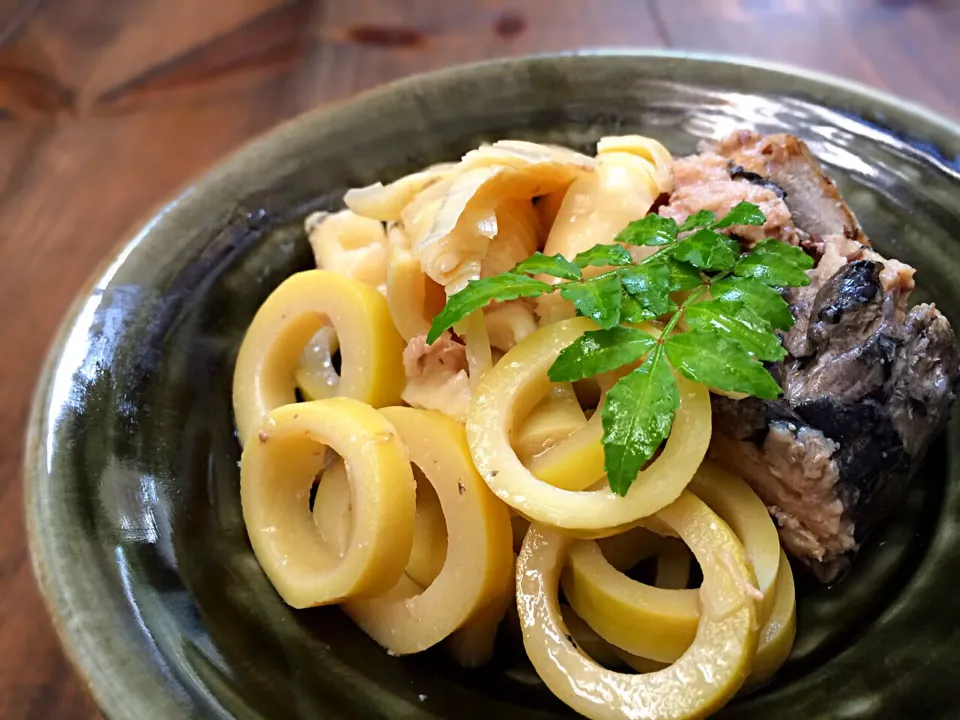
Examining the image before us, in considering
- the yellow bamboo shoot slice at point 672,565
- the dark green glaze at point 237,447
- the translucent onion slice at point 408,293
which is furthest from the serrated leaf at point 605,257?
the dark green glaze at point 237,447

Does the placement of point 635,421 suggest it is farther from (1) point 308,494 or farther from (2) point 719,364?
(1) point 308,494

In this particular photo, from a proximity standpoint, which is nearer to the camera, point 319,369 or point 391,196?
point 391,196

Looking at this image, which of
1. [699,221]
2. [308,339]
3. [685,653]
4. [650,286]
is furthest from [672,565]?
[308,339]

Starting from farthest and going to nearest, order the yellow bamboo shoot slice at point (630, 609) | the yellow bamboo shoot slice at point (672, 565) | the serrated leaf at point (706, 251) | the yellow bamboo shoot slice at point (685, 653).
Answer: the yellow bamboo shoot slice at point (672, 565)
the serrated leaf at point (706, 251)
the yellow bamboo shoot slice at point (630, 609)
the yellow bamboo shoot slice at point (685, 653)

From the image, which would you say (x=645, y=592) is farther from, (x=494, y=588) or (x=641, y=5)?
(x=641, y=5)

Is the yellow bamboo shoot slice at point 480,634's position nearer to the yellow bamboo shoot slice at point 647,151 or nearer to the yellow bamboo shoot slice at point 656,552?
the yellow bamboo shoot slice at point 656,552

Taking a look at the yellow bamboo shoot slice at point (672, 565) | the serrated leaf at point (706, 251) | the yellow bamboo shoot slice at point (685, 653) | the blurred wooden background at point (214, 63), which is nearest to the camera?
the yellow bamboo shoot slice at point (685, 653)
